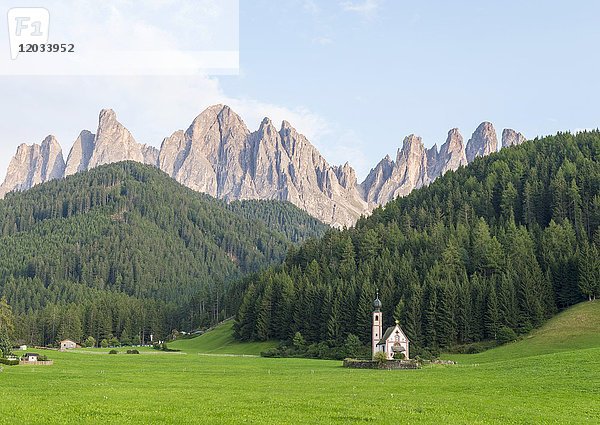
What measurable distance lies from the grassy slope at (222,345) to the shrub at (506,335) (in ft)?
154

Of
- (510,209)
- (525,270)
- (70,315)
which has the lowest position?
(70,315)

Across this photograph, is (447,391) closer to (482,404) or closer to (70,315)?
(482,404)

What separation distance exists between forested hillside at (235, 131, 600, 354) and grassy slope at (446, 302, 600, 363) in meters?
5.21

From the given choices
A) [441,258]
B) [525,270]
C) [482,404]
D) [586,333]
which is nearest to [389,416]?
[482,404]

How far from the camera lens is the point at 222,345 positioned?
13838 cm

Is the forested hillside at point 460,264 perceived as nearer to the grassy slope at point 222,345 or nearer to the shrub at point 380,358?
the grassy slope at point 222,345

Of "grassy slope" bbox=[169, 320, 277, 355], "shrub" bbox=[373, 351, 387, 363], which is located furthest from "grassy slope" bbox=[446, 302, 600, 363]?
"grassy slope" bbox=[169, 320, 277, 355]

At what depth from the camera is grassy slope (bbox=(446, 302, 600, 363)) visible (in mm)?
83000

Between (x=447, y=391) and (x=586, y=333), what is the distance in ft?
181

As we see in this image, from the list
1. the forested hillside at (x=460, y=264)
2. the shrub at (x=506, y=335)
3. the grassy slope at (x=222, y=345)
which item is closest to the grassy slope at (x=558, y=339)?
the shrub at (x=506, y=335)

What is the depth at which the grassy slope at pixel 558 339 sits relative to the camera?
83.0 meters

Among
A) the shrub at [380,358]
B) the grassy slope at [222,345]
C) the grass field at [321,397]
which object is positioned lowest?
the grassy slope at [222,345]

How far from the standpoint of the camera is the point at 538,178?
171 metres

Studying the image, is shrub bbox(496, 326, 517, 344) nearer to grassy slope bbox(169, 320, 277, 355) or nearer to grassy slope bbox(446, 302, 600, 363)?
grassy slope bbox(446, 302, 600, 363)
